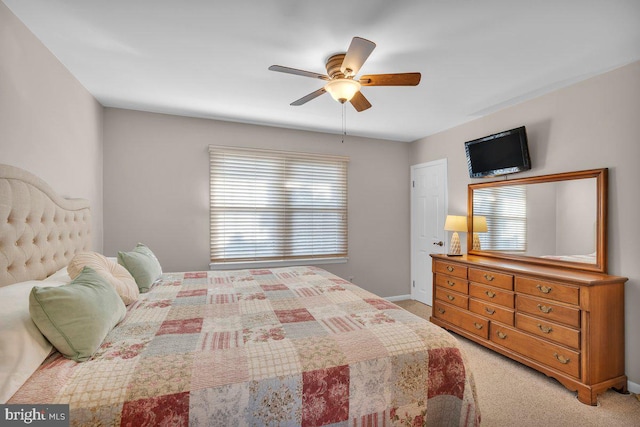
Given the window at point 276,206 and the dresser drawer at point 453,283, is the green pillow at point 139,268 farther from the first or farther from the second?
the dresser drawer at point 453,283

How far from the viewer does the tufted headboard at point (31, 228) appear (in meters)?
1.63

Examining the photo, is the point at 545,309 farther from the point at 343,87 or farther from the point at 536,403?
the point at 343,87

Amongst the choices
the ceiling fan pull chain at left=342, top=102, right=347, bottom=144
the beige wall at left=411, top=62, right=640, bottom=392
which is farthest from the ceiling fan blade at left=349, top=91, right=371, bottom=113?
Answer: the beige wall at left=411, top=62, right=640, bottom=392

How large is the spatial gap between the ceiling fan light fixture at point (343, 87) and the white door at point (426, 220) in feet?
8.32

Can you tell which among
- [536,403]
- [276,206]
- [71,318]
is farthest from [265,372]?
[276,206]

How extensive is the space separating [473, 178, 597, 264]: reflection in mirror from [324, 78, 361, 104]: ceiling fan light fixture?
85.9 inches

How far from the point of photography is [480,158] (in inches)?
135

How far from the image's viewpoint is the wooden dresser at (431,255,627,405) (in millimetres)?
2174

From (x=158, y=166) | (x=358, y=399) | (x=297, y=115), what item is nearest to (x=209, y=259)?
(x=158, y=166)

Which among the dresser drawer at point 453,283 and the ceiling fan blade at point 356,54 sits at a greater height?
the ceiling fan blade at point 356,54

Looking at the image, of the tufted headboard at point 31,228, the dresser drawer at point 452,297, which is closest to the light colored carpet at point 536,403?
the dresser drawer at point 452,297

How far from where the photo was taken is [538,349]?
2457mm

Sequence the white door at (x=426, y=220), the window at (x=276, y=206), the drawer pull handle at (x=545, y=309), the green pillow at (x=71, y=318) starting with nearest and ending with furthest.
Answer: the green pillow at (x=71, y=318), the drawer pull handle at (x=545, y=309), the window at (x=276, y=206), the white door at (x=426, y=220)

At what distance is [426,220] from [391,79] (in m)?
2.93
